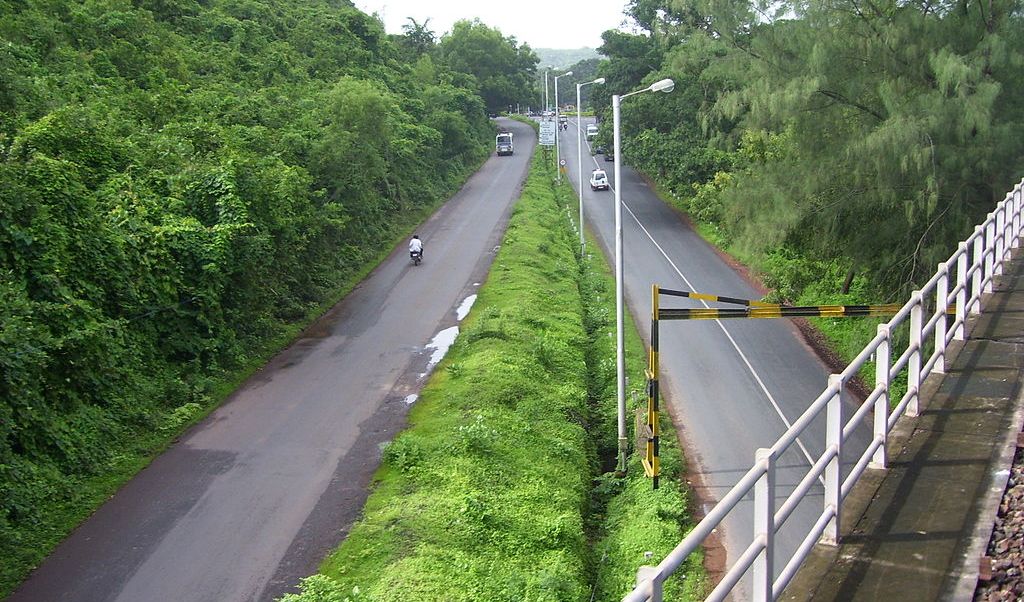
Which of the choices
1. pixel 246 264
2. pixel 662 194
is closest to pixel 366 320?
pixel 246 264

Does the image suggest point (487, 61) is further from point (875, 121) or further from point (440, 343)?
point (875, 121)

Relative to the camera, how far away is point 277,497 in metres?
13.5

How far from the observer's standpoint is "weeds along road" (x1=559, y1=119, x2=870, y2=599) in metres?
15.1

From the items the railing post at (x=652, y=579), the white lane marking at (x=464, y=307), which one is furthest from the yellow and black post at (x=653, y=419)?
the railing post at (x=652, y=579)

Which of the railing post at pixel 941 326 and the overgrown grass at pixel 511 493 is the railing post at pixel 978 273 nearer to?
the railing post at pixel 941 326

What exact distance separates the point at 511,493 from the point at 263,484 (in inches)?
164

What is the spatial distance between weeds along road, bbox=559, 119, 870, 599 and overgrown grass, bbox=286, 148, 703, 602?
2.67 feet

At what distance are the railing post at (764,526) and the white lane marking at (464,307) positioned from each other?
66.7 feet

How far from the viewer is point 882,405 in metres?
5.29

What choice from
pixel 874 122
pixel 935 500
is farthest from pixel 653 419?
pixel 874 122

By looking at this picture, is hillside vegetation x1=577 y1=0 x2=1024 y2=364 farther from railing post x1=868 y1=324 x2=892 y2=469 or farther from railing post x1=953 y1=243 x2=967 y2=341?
railing post x1=868 y1=324 x2=892 y2=469

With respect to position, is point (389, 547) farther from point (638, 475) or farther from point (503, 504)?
point (638, 475)

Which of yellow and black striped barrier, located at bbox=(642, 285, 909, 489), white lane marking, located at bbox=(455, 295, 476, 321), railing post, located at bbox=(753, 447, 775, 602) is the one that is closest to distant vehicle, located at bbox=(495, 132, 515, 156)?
white lane marking, located at bbox=(455, 295, 476, 321)

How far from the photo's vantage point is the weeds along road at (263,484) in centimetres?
1126
